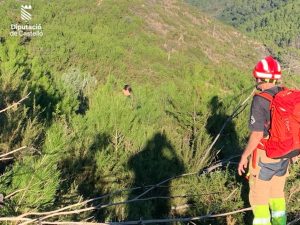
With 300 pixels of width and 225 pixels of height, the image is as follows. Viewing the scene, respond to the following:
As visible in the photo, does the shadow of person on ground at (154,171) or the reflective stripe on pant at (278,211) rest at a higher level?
the reflective stripe on pant at (278,211)

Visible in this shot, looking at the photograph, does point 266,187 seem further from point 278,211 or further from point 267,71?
point 267,71

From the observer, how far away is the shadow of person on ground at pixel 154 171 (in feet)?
17.1

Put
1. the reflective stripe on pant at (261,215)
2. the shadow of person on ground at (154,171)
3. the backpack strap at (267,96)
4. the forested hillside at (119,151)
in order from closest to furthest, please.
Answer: the forested hillside at (119,151)
the backpack strap at (267,96)
the reflective stripe on pant at (261,215)
the shadow of person on ground at (154,171)

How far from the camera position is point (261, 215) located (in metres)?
3.73

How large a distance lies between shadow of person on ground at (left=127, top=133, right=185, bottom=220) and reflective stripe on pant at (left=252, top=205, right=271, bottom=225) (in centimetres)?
162

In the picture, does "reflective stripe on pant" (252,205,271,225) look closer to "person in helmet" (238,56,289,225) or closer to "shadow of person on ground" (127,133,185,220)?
"person in helmet" (238,56,289,225)

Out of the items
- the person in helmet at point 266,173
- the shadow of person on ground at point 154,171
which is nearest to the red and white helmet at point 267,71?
the person in helmet at point 266,173

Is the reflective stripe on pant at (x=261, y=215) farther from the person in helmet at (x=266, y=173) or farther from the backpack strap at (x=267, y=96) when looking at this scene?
the backpack strap at (x=267, y=96)

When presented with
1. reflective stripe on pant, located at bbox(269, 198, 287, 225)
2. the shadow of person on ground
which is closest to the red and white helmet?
reflective stripe on pant, located at bbox(269, 198, 287, 225)

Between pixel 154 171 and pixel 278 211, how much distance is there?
239 cm

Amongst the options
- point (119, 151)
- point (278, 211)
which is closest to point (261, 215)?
point (278, 211)

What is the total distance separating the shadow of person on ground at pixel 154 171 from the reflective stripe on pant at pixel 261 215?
1.62 metres

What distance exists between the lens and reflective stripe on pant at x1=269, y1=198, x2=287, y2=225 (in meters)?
3.78

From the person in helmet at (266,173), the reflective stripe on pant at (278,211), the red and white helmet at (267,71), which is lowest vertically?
the reflective stripe on pant at (278,211)
